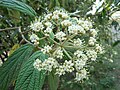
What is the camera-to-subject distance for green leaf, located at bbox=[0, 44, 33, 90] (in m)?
0.69

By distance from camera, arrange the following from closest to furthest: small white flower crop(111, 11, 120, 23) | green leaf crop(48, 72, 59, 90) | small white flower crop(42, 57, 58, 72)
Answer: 1. small white flower crop(42, 57, 58, 72)
2. green leaf crop(48, 72, 59, 90)
3. small white flower crop(111, 11, 120, 23)

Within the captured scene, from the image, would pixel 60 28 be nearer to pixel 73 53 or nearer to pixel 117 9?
pixel 73 53

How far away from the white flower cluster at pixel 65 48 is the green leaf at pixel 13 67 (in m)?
0.05

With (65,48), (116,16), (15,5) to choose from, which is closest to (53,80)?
(65,48)

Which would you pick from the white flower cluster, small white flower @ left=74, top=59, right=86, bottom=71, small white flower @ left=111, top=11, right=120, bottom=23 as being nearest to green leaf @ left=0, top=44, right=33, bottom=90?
the white flower cluster

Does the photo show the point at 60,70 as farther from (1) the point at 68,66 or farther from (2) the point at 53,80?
(2) the point at 53,80

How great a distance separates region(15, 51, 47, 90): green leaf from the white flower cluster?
23 mm

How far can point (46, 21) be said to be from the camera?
73 cm

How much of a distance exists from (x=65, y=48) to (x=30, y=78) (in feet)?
0.39

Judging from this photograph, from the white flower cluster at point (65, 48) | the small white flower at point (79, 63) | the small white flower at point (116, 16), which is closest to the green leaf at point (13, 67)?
the white flower cluster at point (65, 48)

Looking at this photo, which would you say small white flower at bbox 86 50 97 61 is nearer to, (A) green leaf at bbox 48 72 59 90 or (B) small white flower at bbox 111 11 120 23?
A: (A) green leaf at bbox 48 72 59 90

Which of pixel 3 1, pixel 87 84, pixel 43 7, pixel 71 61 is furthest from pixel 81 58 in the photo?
pixel 87 84

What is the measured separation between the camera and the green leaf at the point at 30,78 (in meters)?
0.61

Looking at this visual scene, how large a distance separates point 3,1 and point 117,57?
2.68 meters
